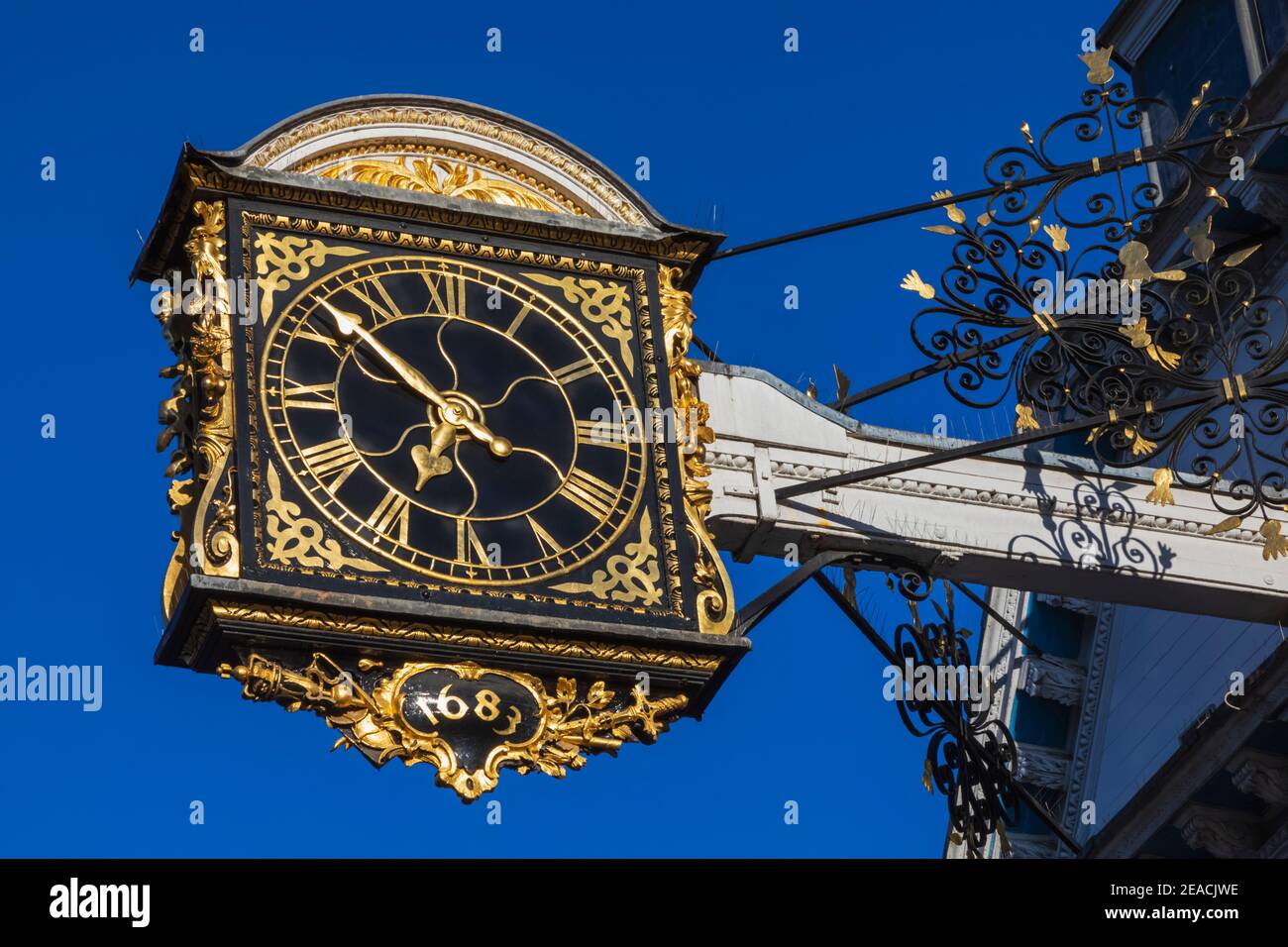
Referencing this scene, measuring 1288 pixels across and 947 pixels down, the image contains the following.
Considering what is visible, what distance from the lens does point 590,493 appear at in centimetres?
1266

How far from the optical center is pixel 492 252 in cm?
1319

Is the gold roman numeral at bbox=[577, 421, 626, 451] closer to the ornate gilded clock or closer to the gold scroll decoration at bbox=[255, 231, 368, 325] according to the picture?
the ornate gilded clock

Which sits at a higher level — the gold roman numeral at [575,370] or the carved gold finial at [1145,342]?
the carved gold finial at [1145,342]

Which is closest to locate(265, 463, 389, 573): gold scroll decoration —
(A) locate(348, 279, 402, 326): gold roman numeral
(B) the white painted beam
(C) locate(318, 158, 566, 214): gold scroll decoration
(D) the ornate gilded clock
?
(D) the ornate gilded clock

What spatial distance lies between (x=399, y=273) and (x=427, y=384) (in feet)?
1.88

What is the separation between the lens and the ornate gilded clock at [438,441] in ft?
38.6

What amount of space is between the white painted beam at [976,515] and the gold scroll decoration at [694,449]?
297 millimetres

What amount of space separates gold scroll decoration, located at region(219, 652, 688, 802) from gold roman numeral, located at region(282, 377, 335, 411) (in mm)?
1208

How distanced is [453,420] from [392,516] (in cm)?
59

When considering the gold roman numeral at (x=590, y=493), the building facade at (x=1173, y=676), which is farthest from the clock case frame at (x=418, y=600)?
the building facade at (x=1173, y=676)

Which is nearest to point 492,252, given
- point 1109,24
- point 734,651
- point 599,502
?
point 599,502

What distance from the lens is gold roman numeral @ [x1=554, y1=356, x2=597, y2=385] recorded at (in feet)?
42.6

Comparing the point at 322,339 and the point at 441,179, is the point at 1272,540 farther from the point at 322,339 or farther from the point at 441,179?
the point at 322,339

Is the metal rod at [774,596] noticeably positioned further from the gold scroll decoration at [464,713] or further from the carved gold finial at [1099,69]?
the carved gold finial at [1099,69]
